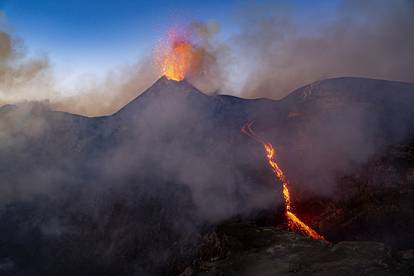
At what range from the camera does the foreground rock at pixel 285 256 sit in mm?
36969

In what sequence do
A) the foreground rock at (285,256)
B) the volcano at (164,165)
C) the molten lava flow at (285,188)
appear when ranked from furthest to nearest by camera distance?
the volcano at (164,165)
the molten lava flow at (285,188)
the foreground rock at (285,256)

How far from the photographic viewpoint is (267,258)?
4584 centimetres

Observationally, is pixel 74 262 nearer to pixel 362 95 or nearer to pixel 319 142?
pixel 319 142

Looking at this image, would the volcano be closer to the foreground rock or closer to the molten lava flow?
the molten lava flow

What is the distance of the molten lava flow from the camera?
63003 millimetres

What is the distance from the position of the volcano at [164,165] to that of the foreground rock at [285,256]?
29.8 ft

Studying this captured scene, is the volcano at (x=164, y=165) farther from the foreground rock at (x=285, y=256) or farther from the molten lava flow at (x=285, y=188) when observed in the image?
the foreground rock at (x=285, y=256)

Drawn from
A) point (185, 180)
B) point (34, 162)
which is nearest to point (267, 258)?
point (185, 180)

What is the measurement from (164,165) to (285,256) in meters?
57.0

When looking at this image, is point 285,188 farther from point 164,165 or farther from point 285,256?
point 164,165

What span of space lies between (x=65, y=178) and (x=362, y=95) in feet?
305

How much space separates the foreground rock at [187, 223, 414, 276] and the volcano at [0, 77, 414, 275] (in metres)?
9.07

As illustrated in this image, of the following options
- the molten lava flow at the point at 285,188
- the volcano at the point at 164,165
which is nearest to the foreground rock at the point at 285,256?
the molten lava flow at the point at 285,188

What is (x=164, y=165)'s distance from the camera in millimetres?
97188
